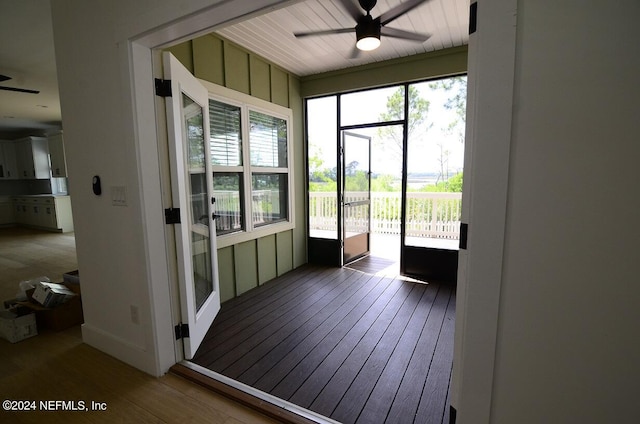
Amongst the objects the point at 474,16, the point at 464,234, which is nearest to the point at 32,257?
the point at 464,234

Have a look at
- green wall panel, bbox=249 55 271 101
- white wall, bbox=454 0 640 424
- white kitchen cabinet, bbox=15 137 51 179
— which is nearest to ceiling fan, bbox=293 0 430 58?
green wall panel, bbox=249 55 271 101

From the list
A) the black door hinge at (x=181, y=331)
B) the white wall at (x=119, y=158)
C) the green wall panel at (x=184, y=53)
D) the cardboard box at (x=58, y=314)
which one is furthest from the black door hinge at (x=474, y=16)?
the cardboard box at (x=58, y=314)

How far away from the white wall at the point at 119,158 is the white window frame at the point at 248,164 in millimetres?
991

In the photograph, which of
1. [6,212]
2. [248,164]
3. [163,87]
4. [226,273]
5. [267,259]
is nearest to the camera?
[163,87]

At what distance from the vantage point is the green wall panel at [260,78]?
11.1ft

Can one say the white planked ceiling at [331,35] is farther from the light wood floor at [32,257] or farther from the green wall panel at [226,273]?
the light wood floor at [32,257]

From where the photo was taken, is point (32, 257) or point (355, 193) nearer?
point (355, 193)

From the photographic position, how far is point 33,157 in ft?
24.3

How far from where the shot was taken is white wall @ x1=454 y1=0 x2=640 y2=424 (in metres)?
0.82

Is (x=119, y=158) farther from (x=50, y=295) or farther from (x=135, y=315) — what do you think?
(x=50, y=295)

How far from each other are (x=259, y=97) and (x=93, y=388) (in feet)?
10.0

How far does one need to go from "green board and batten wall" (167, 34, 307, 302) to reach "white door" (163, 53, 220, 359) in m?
0.47

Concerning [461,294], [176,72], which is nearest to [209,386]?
[461,294]

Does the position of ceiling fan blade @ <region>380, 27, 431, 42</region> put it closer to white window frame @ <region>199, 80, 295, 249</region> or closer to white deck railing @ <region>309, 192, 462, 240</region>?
white window frame @ <region>199, 80, 295, 249</region>
